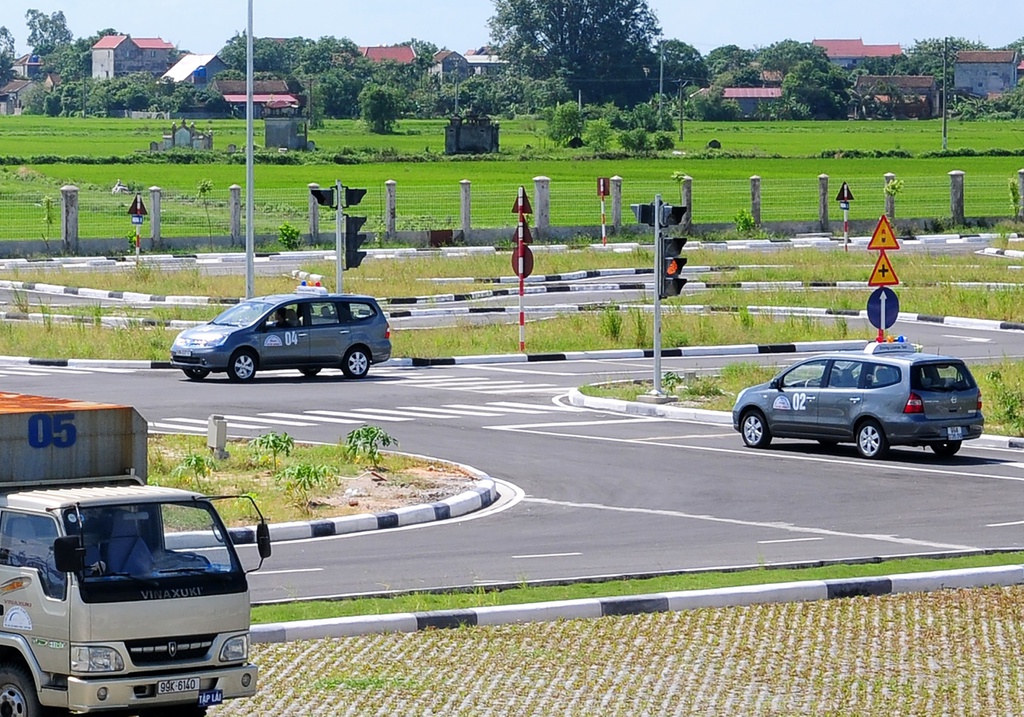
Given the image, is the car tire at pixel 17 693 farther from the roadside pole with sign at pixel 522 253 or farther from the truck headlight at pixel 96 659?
the roadside pole with sign at pixel 522 253

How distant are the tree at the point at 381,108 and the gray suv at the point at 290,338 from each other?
3848 inches

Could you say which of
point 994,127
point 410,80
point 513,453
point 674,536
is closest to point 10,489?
point 674,536

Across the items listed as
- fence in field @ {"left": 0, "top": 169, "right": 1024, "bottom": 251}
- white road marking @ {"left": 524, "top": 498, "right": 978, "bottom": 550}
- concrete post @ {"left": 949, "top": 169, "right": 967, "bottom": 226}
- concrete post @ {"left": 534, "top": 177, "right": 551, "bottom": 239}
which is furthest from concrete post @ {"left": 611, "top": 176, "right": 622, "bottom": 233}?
white road marking @ {"left": 524, "top": 498, "right": 978, "bottom": 550}

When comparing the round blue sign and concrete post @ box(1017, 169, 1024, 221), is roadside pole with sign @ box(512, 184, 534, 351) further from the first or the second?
→ concrete post @ box(1017, 169, 1024, 221)

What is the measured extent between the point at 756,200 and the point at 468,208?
11.2 m

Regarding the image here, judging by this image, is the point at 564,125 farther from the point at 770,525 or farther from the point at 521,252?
the point at 770,525

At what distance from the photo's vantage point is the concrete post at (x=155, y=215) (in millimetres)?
57594

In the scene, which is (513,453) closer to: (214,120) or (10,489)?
(10,489)

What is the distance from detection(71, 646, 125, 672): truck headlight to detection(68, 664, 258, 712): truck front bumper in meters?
0.06

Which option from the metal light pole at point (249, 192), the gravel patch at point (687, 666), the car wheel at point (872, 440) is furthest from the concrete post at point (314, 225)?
the gravel patch at point (687, 666)

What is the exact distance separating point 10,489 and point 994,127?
141749mm

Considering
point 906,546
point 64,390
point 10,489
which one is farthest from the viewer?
point 64,390

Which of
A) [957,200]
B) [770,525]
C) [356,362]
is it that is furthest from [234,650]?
[957,200]

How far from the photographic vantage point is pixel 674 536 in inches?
709
